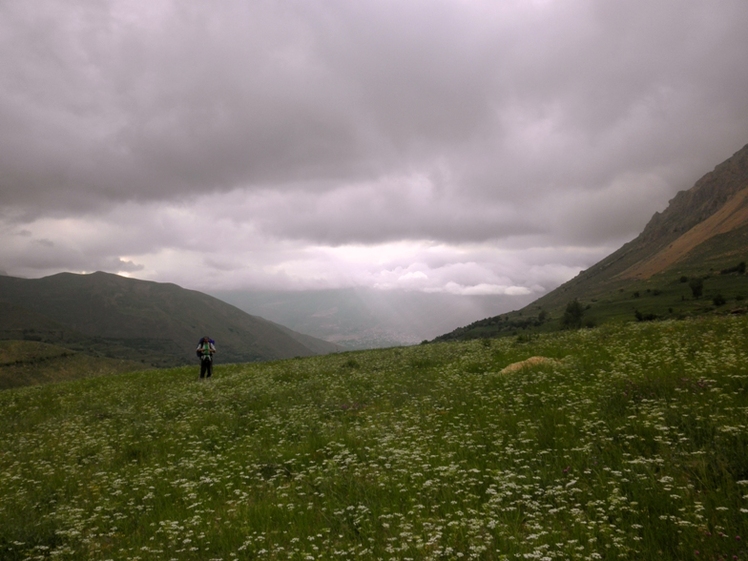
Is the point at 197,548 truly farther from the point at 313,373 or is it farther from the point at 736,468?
the point at 313,373

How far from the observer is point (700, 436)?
775cm

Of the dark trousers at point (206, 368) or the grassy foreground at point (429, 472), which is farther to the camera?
the dark trousers at point (206, 368)

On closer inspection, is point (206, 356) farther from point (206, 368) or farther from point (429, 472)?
point (429, 472)

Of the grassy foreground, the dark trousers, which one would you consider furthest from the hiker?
the grassy foreground

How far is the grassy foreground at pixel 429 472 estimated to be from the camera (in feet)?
19.1

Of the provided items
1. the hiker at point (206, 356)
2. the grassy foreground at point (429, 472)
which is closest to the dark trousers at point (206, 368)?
the hiker at point (206, 356)

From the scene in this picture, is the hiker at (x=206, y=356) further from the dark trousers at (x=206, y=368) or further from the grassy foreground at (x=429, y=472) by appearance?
the grassy foreground at (x=429, y=472)

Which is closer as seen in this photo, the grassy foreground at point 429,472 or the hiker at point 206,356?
the grassy foreground at point 429,472

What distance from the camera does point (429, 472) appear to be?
8195 millimetres

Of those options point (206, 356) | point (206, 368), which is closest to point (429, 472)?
point (206, 356)

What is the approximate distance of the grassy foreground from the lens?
582cm

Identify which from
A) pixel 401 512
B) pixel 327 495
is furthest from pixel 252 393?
pixel 401 512

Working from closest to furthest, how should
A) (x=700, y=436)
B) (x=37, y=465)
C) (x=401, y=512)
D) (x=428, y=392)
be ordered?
(x=401, y=512), (x=700, y=436), (x=37, y=465), (x=428, y=392)

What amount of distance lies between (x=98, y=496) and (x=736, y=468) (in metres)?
12.0
